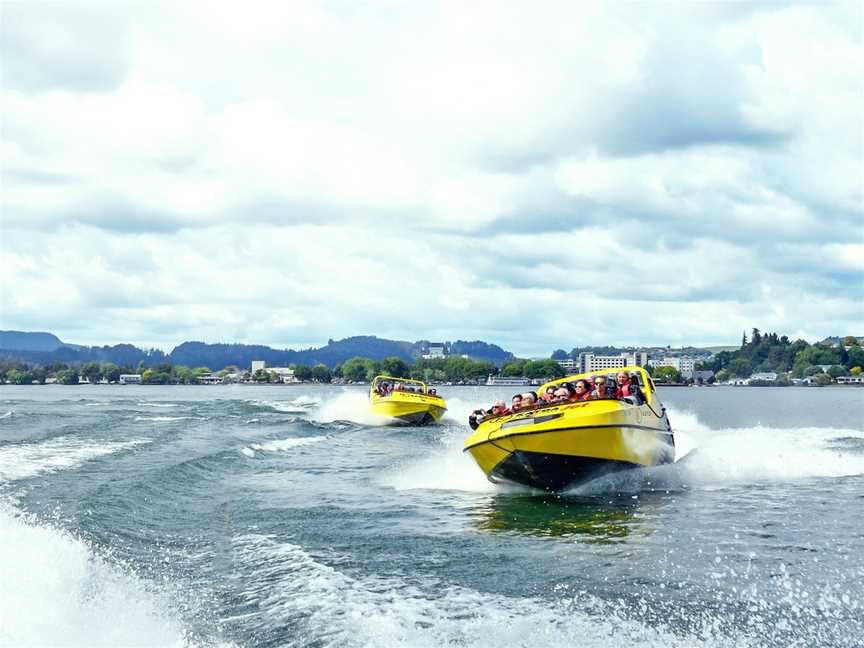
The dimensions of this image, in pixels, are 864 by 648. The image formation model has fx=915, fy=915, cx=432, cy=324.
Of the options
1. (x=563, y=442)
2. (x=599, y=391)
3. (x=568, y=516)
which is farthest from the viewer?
(x=599, y=391)

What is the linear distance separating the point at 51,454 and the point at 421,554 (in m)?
17.9

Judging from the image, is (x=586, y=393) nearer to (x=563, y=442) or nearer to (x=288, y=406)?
(x=563, y=442)

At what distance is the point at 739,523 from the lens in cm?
1755

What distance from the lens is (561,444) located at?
20.0 m

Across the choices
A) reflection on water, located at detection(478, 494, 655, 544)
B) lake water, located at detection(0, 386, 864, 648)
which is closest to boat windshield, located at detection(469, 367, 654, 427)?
lake water, located at detection(0, 386, 864, 648)

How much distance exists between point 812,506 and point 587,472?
482 cm

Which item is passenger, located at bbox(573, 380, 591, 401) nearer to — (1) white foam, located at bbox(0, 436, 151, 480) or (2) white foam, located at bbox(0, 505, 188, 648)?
(2) white foam, located at bbox(0, 505, 188, 648)

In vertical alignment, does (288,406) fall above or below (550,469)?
below

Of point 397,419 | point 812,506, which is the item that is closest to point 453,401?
point 397,419

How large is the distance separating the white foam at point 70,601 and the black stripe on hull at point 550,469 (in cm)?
963

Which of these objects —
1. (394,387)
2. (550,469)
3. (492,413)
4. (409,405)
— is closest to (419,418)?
(409,405)

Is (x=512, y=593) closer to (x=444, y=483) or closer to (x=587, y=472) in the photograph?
(x=587, y=472)

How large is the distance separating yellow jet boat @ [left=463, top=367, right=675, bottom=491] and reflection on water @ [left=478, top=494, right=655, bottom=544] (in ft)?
2.00

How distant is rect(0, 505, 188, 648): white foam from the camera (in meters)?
9.98
